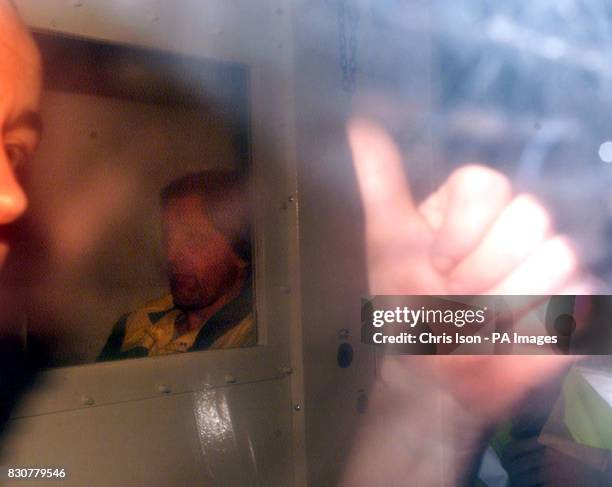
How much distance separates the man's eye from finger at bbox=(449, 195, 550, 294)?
0.99 meters

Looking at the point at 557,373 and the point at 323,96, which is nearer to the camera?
the point at 323,96

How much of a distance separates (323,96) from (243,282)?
1.54 ft

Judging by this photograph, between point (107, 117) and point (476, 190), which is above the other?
point (107, 117)

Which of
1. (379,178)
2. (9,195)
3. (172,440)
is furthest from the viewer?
(379,178)

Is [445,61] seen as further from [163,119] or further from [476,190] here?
[163,119]

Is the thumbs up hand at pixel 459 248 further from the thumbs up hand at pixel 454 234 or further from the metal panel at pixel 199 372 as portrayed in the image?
the metal panel at pixel 199 372

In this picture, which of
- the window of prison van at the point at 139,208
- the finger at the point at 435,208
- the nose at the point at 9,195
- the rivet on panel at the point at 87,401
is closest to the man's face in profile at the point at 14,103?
the nose at the point at 9,195

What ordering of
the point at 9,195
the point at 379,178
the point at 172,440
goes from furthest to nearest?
the point at 379,178, the point at 172,440, the point at 9,195

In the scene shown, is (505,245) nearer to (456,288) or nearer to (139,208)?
(456,288)

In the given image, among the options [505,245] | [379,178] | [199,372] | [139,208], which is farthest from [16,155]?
[505,245]

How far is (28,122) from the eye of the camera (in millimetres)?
1272

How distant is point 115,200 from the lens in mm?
1565

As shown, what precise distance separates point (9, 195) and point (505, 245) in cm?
113

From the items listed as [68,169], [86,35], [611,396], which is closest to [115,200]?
[68,169]
